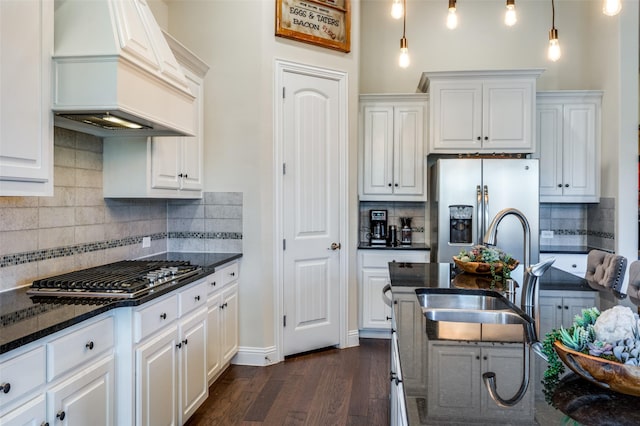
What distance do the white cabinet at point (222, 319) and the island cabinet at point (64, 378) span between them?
1.10m

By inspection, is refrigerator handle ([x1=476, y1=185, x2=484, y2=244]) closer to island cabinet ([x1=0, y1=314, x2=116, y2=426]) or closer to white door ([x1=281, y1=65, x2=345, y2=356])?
white door ([x1=281, y1=65, x2=345, y2=356])

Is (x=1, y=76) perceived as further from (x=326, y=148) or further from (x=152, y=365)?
(x=326, y=148)

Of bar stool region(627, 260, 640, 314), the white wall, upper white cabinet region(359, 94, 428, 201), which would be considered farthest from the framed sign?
bar stool region(627, 260, 640, 314)

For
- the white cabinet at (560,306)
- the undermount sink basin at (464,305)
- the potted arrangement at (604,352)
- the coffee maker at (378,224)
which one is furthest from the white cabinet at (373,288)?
the potted arrangement at (604,352)

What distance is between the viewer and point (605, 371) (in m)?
0.91

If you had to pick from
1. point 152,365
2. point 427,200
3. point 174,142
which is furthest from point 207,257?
point 427,200

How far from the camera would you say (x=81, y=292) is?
1.96m

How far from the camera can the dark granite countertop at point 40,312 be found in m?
1.36

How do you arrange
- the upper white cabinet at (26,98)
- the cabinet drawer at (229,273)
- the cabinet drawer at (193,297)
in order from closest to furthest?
the upper white cabinet at (26,98)
the cabinet drawer at (193,297)
the cabinet drawer at (229,273)

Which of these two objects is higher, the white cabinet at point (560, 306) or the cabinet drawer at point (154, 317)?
the white cabinet at point (560, 306)

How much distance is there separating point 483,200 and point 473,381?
3188 mm

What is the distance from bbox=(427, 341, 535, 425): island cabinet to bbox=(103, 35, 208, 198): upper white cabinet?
2.13 metres

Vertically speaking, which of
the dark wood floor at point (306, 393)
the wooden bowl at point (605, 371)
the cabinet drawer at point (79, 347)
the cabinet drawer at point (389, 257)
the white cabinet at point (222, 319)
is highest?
the wooden bowl at point (605, 371)

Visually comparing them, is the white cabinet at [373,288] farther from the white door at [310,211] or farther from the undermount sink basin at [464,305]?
the undermount sink basin at [464,305]
